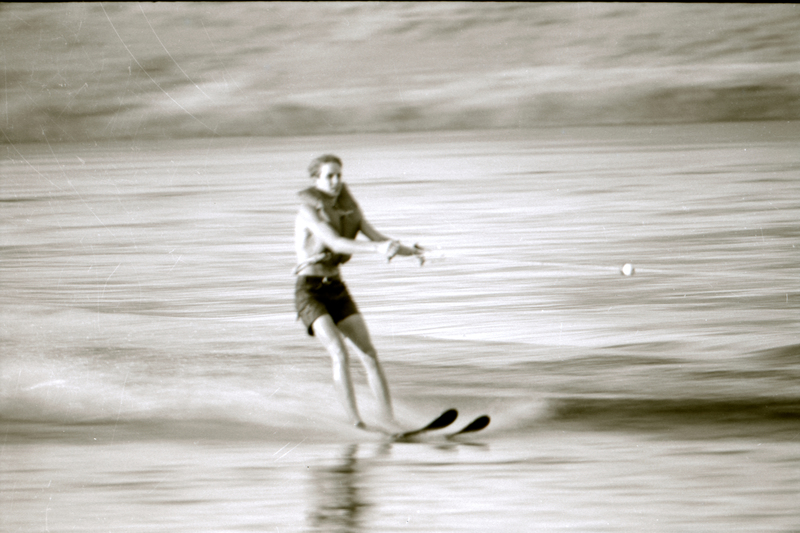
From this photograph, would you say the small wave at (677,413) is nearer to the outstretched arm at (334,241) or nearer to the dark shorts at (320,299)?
the dark shorts at (320,299)

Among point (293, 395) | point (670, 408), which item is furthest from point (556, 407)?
Result: point (293, 395)

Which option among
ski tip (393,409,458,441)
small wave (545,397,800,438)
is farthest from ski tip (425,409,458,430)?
small wave (545,397,800,438)

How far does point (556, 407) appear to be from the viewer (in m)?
7.87

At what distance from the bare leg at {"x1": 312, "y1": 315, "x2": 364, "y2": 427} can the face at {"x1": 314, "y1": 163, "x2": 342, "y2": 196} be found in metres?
0.73

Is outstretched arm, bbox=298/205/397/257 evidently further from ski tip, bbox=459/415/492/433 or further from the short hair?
ski tip, bbox=459/415/492/433

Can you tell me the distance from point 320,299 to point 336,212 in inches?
19.8

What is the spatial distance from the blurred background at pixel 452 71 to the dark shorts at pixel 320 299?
2293cm

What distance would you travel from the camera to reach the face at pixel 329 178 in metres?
6.44

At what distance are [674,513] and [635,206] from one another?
14943 millimetres

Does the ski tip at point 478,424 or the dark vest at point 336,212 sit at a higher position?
the dark vest at point 336,212

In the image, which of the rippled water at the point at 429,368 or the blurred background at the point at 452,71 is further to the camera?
the blurred background at the point at 452,71

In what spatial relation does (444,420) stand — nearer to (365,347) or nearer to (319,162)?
(365,347)

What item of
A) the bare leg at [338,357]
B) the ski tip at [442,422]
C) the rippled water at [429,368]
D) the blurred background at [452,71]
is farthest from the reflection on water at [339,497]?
the blurred background at [452,71]

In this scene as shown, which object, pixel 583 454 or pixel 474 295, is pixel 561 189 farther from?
pixel 583 454
